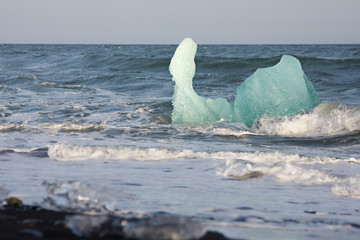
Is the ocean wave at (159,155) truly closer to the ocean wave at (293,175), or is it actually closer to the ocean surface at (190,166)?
the ocean surface at (190,166)

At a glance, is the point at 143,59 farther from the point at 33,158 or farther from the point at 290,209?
the point at 290,209

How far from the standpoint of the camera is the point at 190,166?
14.6 feet

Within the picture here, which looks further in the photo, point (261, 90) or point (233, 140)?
point (261, 90)

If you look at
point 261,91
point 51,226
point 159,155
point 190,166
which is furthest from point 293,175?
point 261,91

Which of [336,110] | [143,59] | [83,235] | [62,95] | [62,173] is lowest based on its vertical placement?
[83,235]

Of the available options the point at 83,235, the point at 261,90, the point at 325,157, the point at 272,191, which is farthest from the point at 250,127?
the point at 83,235

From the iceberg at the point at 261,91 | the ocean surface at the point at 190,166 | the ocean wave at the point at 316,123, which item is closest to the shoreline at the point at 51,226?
the ocean surface at the point at 190,166

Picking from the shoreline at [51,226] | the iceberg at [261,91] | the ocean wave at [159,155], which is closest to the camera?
the shoreline at [51,226]

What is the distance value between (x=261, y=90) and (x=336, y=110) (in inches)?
44.9

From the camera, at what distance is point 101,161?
180 inches

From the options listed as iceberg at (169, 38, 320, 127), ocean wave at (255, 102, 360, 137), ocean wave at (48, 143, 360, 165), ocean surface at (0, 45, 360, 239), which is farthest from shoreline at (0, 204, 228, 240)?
iceberg at (169, 38, 320, 127)

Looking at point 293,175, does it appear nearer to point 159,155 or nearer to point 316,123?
point 159,155

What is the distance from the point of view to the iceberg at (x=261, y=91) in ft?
25.5

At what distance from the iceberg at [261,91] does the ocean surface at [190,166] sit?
31cm
